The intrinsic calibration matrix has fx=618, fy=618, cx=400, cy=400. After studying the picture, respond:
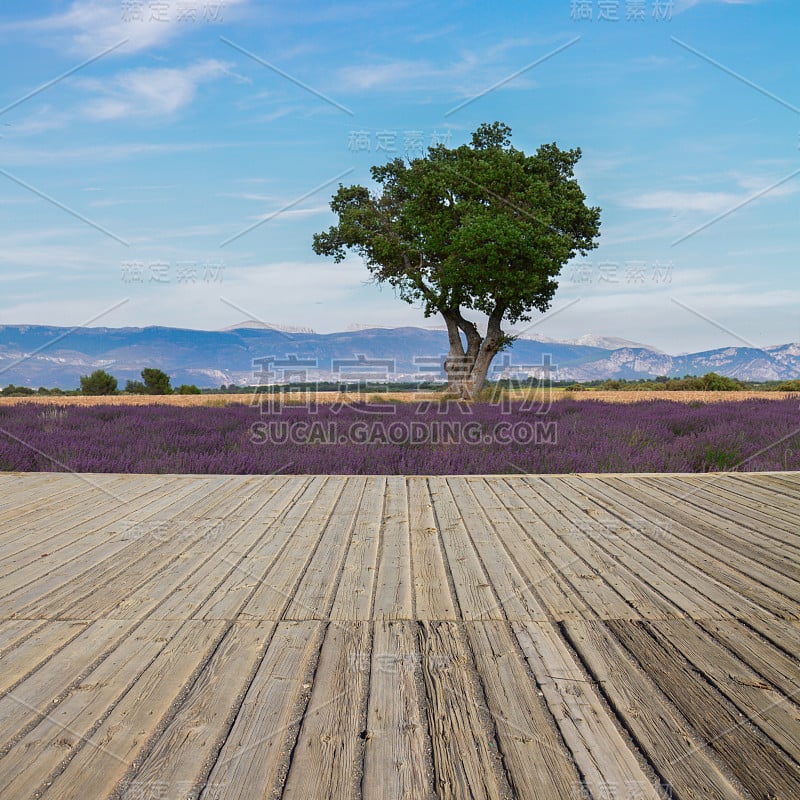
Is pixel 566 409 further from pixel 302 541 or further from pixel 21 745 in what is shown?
pixel 21 745

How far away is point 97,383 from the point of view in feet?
88.6

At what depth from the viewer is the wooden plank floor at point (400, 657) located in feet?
4.93

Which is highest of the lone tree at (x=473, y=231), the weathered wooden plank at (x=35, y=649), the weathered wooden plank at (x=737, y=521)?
the lone tree at (x=473, y=231)

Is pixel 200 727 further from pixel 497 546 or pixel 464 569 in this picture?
pixel 497 546

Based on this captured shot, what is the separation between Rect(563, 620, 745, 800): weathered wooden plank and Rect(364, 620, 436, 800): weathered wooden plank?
1.68 ft

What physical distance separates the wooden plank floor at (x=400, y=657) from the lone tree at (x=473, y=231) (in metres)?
12.9

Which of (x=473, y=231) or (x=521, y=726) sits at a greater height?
(x=473, y=231)

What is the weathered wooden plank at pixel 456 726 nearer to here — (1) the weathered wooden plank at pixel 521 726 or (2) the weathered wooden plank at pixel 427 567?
(1) the weathered wooden plank at pixel 521 726

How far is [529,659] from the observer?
6.76 feet

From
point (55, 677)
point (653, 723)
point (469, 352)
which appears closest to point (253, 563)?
point (55, 677)

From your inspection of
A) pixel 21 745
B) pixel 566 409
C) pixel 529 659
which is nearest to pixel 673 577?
pixel 529 659

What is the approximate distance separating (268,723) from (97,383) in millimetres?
28439

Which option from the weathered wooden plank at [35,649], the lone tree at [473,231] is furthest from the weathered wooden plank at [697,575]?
the lone tree at [473,231]

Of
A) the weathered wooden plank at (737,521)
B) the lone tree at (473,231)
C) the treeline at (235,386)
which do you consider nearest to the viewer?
the weathered wooden plank at (737,521)
